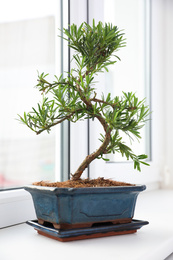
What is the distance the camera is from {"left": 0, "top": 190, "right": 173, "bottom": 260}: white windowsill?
67 centimetres

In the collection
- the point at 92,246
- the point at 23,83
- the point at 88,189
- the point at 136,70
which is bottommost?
the point at 92,246

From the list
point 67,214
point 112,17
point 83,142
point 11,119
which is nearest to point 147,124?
point 112,17

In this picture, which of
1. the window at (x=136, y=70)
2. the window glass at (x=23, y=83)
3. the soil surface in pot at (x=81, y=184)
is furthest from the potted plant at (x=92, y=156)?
the window at (x=136, y=70)

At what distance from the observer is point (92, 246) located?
2.40ft

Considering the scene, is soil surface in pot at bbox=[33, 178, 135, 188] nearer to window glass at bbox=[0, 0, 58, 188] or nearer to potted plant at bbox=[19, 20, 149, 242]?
potted plant at bbox=[19, 20, 149, 242]

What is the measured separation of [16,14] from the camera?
1105 mm

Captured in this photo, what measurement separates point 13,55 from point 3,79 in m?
0.09

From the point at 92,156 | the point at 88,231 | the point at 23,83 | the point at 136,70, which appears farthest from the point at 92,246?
the point at 136,70

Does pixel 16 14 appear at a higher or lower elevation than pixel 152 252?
higher

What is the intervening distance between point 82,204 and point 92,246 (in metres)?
0.08

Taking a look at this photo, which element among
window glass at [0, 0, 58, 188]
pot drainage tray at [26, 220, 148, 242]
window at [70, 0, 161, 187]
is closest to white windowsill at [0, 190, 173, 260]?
pot drainage tray at [26, 220, 148, 242]

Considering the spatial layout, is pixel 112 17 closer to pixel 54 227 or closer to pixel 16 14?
pixel 16 14

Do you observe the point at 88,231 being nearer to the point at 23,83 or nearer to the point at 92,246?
the point at 92,246

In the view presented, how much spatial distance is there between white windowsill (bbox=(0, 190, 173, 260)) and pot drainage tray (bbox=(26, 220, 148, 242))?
0.01 m
